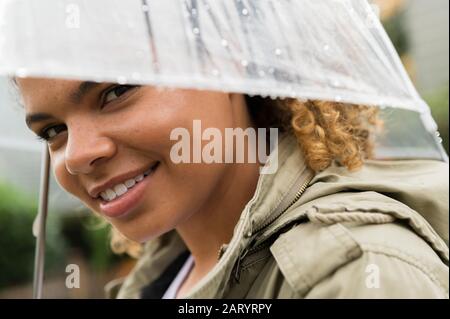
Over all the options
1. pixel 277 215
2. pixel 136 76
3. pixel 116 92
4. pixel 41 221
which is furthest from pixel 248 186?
pixel 41 221

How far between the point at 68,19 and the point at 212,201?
840mm

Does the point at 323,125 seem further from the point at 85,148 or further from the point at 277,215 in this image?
the point at 85,148

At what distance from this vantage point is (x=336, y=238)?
49.1 inches

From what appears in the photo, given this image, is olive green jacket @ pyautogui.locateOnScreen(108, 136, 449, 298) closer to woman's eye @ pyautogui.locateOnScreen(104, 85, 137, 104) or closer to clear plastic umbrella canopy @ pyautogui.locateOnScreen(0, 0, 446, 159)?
clear plastic umbrella canopy @ pyautogui.locateOnScreen(0, 0, 446, 159)

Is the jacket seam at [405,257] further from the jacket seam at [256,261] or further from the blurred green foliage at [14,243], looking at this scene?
the blurred green foliage at [14,243]

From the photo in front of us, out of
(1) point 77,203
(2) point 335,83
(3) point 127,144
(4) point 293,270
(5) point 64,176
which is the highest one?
(2) point 335,83

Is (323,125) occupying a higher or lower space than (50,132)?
lower

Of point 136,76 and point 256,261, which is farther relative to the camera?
point 256,261

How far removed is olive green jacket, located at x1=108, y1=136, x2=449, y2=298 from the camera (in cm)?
121

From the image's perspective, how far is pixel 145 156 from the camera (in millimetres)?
1532

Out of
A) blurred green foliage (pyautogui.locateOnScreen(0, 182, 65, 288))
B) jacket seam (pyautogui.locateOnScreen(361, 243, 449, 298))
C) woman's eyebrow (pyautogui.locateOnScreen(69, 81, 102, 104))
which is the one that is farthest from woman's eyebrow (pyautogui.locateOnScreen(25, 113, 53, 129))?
blurred green foliage (pyautogui.locateOnScreen(0, 182, 65, 288))

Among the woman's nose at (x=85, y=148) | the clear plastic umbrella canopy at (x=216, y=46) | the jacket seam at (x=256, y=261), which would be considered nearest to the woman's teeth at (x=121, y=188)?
the woman's nose at (x=85, y=148)

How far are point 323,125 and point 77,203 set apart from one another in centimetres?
139
